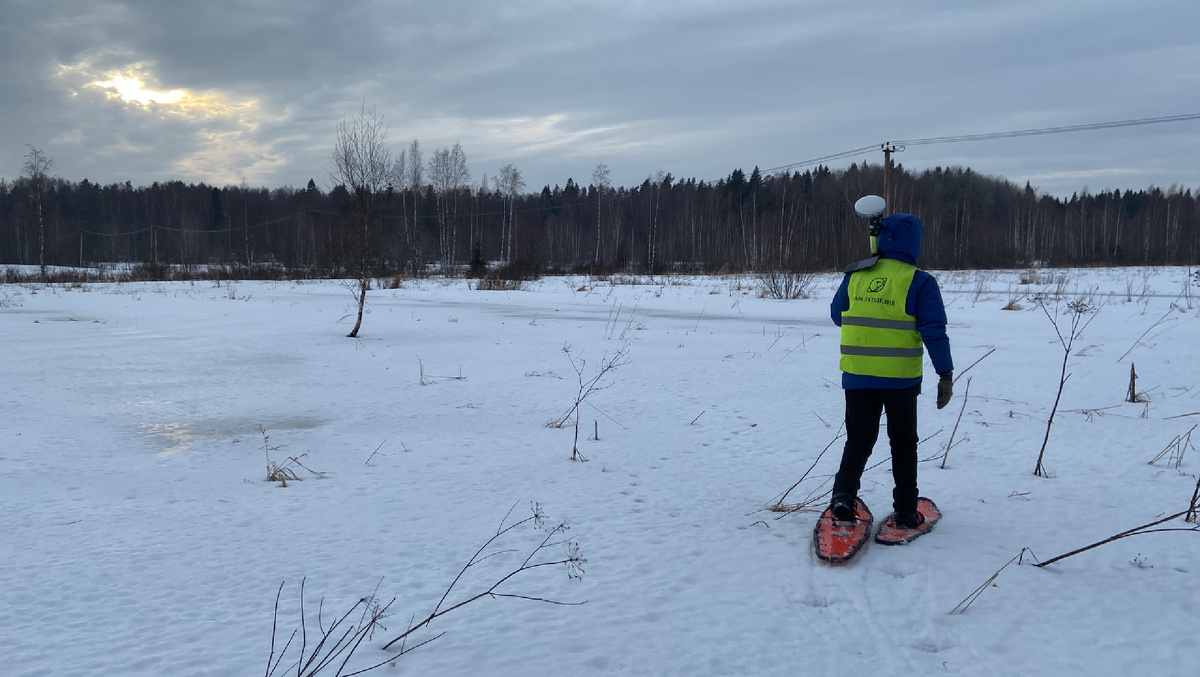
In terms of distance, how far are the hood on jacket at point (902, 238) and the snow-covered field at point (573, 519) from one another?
1.42 meters

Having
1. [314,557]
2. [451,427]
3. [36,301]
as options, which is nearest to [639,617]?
[314,557]

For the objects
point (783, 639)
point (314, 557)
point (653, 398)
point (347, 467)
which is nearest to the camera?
point (783, 639)

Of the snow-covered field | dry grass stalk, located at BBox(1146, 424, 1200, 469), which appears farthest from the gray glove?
dry grass stalk, located at BBox(1146, 424, 1200, 469)

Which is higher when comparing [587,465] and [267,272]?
[267,272]

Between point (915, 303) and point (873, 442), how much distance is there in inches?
28.0

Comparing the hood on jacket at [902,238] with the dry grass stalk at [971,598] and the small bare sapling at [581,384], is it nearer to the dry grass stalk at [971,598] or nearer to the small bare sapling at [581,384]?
the dry grass stalk at [971,598]

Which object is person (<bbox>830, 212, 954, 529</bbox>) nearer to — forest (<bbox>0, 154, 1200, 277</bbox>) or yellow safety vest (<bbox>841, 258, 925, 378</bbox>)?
yellow safety vest (<bbox>841, 258, 925, 378</bbox>)

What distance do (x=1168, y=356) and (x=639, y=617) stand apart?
30.8ft

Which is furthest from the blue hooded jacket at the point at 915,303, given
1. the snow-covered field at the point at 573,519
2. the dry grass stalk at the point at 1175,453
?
the dry grass stalk at the point at 1175,453

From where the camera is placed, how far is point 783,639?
7.63 ft

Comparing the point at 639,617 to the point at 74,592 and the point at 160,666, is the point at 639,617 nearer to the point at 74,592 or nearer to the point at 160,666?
the point at 160,666

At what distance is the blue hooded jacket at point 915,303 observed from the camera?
9.95 ft

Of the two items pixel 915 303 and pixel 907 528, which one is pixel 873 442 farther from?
pixel 915 303

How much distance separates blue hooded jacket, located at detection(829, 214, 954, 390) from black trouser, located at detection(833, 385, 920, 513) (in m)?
0.07
